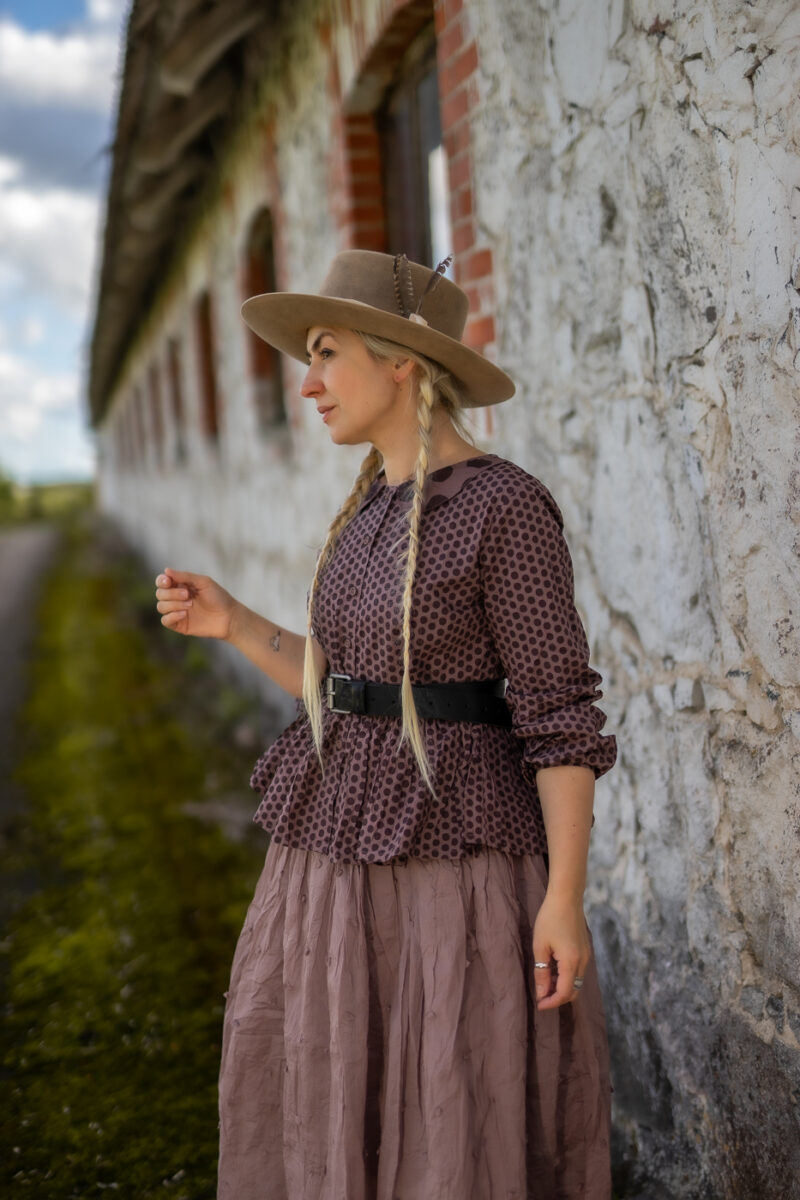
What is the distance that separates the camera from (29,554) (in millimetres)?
24641

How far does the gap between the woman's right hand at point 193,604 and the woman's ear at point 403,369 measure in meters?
0.49

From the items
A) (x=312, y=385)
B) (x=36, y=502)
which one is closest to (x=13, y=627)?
(x=312, y=385)

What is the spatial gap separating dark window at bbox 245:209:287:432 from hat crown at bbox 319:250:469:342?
438cm

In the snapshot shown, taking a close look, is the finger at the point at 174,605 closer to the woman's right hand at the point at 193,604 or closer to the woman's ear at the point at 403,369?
the woman's right hand at the point at 193,604

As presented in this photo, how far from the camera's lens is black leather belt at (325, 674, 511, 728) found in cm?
169

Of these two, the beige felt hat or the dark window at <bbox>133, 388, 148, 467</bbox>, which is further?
the dark window at <bbox>133, 388, 148, 467</bbox>

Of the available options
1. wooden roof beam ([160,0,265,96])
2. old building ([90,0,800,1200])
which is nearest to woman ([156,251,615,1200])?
old building ([90,0,800,1200])

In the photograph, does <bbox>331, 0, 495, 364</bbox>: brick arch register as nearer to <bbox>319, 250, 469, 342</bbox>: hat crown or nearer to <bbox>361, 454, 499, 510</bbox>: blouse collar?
Result: <bbox>319, 250, 469, 342</bbox>: hat crown

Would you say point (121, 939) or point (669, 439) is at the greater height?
point (669, 439)

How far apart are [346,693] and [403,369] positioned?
0.55m

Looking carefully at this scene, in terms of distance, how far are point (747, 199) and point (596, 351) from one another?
0.59 metres

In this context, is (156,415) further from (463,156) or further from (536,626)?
(536,626)

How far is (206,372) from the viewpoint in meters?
8.52

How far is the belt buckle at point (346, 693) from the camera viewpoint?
1748 mm
